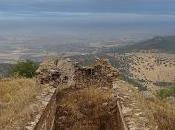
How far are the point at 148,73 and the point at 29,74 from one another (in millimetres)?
65118

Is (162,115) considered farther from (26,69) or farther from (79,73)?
(26,69)

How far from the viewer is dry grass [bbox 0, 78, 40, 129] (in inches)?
656

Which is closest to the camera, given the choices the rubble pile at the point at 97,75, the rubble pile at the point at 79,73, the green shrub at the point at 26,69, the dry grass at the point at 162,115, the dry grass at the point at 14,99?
the dry grass at the point at 14,99

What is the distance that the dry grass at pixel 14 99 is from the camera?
1667cm

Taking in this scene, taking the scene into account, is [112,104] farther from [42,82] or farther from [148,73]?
[148,73]

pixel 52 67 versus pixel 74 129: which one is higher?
pixel 52 67

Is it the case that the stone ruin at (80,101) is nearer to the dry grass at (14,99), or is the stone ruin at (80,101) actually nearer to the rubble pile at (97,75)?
the rubble pile at (97,75)

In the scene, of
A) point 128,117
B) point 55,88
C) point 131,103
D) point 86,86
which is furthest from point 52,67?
point 128,117

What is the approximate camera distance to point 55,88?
20250 millimetres

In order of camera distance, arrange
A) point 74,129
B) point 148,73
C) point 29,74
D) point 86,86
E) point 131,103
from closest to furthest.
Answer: point 131,103 < point 74,129 < point 86,86 < point 29,74 < point 148,73

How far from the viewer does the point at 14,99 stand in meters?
21.5

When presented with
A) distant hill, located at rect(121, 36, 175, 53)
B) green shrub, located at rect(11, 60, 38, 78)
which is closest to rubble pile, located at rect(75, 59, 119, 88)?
green shrub, located at rect(11, 60, 38, 78)

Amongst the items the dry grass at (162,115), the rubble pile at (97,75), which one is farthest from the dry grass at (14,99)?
the dry grass at (162,115)

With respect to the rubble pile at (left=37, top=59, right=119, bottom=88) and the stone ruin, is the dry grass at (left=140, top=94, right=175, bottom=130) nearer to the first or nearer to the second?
the stone ruin
